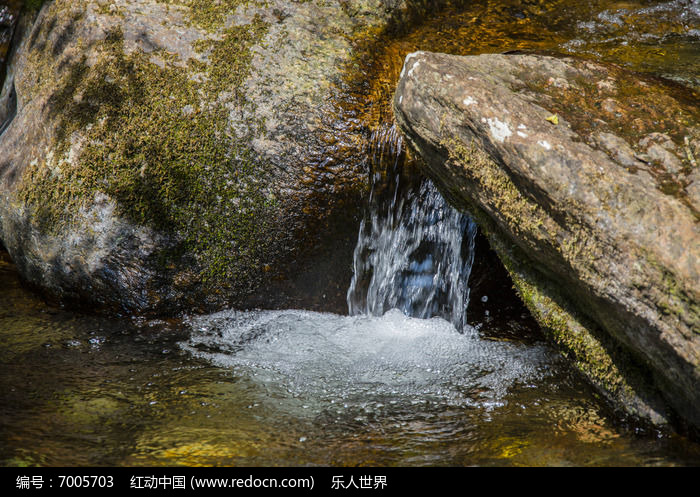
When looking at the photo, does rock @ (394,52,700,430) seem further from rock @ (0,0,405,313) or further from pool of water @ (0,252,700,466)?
rock @ (0,0,405,313)

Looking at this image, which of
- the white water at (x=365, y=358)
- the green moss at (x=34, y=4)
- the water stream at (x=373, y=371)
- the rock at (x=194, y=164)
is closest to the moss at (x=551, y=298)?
the water stream at (x=373, y=371)

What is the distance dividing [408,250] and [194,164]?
5.36 ft

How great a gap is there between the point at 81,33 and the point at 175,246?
185 cm

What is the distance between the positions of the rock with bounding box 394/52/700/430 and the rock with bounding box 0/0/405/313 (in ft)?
3.24

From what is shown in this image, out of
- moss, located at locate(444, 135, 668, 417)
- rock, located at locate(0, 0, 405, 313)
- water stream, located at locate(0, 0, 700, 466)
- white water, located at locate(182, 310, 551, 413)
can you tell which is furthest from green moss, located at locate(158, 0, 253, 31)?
Result: moss, located at locate(444, 135, 668, 417)

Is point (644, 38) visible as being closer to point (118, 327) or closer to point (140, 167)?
point (140, 167)

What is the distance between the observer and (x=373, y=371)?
338cm

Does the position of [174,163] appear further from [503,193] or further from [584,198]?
[584,198]

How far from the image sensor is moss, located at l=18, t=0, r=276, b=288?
3896mm

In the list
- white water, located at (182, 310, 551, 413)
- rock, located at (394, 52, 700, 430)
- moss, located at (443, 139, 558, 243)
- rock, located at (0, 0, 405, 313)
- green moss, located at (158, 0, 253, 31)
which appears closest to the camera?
rock, located at (394, 52, 700, 430)

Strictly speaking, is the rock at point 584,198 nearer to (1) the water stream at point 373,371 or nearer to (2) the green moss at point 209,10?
(1) the water stream at point 373,371

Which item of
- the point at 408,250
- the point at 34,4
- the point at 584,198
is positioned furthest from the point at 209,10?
the point at 584,198

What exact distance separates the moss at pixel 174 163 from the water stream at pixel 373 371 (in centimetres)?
58

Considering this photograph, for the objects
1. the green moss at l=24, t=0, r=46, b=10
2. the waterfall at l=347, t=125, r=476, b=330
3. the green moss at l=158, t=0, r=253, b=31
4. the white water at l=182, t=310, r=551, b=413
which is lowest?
the white water at l=182, t=310, r=551, b=413
